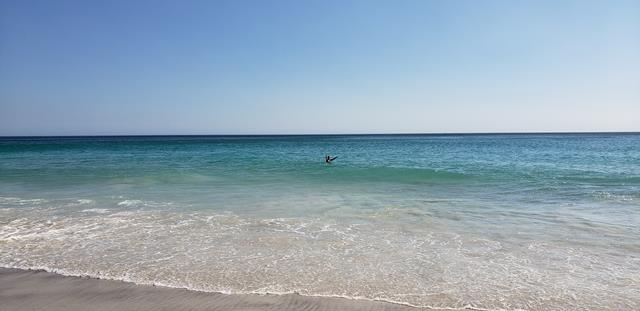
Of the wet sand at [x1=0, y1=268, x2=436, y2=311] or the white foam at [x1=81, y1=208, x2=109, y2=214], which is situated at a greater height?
the white foam at [x1=81, y1=208, x2=109, y2=214]

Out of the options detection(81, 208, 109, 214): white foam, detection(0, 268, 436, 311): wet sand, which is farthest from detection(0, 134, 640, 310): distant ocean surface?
detection(0, 268, 436, 311): wet sand

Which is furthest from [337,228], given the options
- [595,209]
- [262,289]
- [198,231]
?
[595,209]

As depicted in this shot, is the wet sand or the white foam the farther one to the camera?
the white foam

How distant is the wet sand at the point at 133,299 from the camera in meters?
4.74

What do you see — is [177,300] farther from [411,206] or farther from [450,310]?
[411,206]

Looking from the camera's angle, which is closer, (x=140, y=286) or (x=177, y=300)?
(x=177, y=300)

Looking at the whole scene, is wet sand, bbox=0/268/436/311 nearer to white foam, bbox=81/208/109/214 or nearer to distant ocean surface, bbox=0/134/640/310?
distant ocean surface, bbox=0/134/640/310

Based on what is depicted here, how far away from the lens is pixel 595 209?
10289 millimetres

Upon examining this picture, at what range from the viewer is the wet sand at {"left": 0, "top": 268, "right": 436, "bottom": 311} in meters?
4.74

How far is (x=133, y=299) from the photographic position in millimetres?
4953

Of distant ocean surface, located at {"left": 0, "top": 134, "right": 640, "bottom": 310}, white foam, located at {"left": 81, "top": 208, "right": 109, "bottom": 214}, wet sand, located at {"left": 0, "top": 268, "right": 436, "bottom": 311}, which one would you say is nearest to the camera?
wet sand, located at {"left": 0, "top": 268, "right": 436, "bottom": 311}

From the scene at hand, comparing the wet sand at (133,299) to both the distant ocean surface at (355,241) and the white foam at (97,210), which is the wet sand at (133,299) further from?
the white foam at (97,210)

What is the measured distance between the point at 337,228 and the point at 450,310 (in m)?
4.04

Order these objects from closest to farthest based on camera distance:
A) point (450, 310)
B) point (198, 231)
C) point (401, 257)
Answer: point (450, 310), point (401, 257), point (198, 231)
